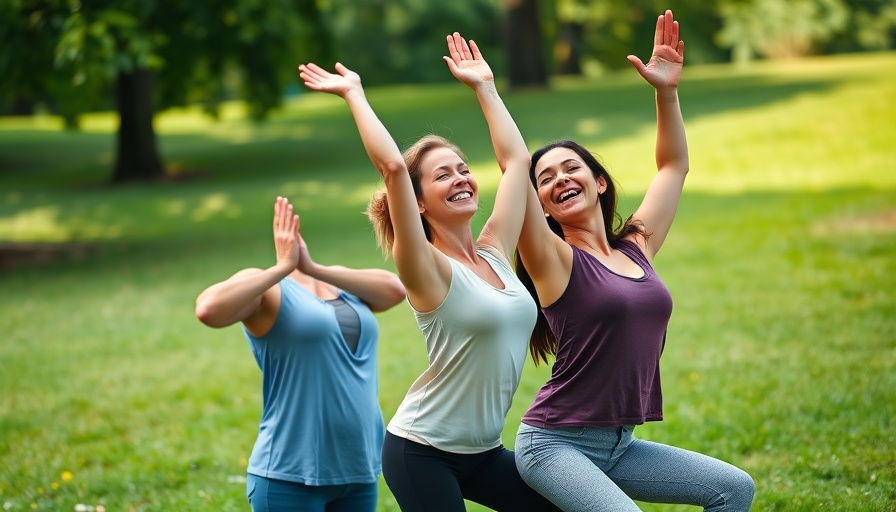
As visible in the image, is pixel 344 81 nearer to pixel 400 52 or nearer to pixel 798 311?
pixel 798 311

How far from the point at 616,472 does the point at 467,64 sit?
5.74ft

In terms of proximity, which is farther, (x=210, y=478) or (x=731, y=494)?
(x=210, y=478)

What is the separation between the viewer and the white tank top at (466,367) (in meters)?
3.71

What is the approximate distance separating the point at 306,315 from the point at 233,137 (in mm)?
28527

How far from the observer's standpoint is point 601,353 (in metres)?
3.87

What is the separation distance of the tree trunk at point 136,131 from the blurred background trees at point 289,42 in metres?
0.03

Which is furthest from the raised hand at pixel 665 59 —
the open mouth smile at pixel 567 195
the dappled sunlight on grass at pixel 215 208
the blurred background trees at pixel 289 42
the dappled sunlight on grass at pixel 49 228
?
the dappled sunlight on grass at pixel 215 208

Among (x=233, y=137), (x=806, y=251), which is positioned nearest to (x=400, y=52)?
(x=233, y=137)

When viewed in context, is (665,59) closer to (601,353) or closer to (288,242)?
(601,353)

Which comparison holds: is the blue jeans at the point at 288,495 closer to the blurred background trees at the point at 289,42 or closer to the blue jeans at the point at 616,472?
the blue jeans at the point at 616,472

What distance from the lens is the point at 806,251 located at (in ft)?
41.6

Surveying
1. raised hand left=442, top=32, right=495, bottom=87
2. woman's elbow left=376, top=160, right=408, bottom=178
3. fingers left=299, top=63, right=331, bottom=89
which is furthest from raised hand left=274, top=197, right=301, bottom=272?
raised hand left=442, top=32, right=495, bottom=87

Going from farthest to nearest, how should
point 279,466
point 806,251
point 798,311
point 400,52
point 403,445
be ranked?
point 400,52 → point 806,251 → point 798,311 → point 279,466 → point 403,445

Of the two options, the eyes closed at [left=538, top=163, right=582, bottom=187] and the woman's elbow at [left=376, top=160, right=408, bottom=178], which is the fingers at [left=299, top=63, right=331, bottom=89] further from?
the eyes closed at [left=538, top=163, right=582, bottom=187]
